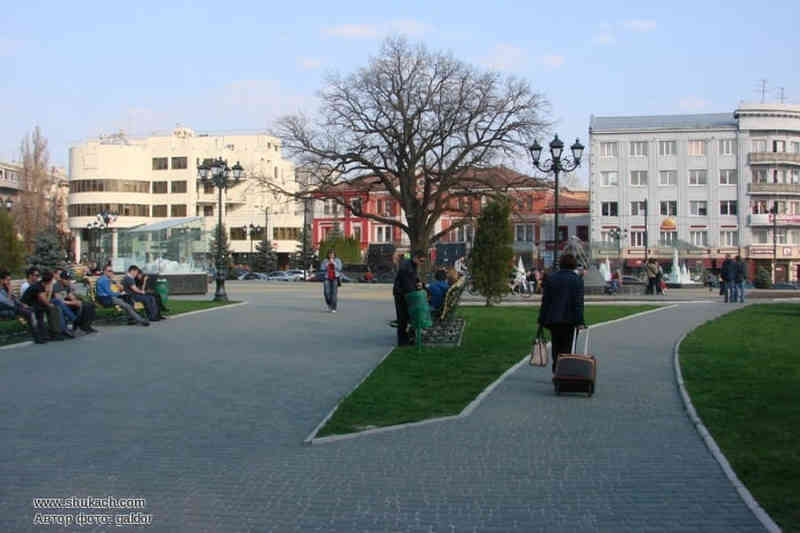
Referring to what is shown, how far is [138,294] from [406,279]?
7905mm

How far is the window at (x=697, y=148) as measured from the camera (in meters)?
77.0

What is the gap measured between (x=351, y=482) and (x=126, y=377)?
20.4 feet

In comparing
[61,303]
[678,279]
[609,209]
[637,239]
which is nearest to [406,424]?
[61,303]

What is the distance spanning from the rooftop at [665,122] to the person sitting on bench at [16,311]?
68.7 metres

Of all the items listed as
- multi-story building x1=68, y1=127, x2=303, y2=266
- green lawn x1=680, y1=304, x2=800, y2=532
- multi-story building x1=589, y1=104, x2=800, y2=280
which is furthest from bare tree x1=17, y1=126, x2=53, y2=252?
green lawn x1=680, y1=304, x2=800, y2=532

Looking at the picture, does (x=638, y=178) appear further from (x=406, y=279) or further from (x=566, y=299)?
(x=566, y=299)

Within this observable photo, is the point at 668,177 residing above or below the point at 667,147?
below

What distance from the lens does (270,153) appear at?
331ft

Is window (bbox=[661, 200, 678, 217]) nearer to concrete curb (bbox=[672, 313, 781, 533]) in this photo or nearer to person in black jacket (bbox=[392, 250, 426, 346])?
person in black jacket (bbox=[392, 250, 426, 346])

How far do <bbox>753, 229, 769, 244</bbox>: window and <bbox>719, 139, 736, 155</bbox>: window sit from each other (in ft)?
23.9

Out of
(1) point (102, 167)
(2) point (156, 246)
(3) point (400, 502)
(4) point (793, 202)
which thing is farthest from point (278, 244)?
(3) point (400, 502)

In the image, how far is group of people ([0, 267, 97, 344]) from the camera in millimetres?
14930

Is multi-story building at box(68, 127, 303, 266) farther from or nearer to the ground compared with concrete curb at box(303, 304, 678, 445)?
farther from the ground

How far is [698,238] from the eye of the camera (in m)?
77.4
